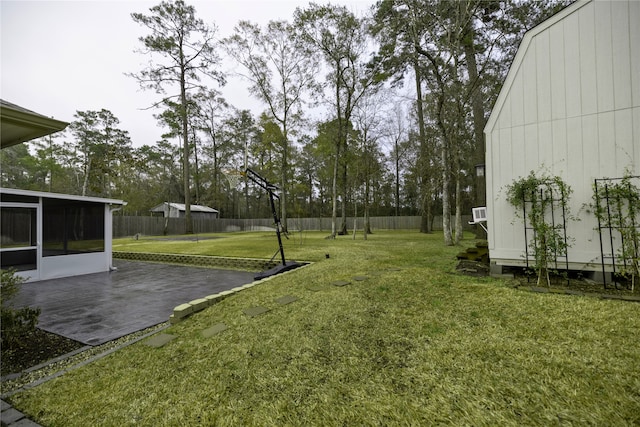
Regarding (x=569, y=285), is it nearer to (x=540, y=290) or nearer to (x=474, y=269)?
(x=540, y=290)

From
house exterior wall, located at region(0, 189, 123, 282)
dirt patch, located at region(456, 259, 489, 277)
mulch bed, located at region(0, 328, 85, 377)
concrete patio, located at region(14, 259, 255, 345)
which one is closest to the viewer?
mulch bed, located at region(0, 328, 85, 377)

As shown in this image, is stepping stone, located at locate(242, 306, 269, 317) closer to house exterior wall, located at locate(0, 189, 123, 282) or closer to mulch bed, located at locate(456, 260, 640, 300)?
mulch bed, located at locate(456, 260, 640, 300)

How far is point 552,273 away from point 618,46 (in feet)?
9.89

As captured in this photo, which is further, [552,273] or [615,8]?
[552,273]

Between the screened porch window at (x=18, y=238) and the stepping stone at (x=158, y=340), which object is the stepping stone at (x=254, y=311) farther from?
the screened porch window at (x=18, y=238)

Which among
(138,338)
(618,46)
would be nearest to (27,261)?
(138,338)

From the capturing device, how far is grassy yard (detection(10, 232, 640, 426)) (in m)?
1.54

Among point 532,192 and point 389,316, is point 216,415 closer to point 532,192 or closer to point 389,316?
point 389,316

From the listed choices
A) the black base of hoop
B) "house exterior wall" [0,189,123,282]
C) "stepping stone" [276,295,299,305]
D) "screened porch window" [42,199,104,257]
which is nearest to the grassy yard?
"stepping stone" [276,295,299,305]

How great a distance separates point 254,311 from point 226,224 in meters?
23.6

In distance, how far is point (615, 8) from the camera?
3.34 metres

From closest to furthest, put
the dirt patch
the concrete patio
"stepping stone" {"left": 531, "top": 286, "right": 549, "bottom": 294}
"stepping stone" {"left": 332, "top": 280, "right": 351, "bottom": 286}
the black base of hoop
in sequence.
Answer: "stepping stone" {"left": 531, "top": 286, "right": 549, "bottom": 294} < the concrete patio < "stepping stone" {"left": 332, "top": 280, "right": 351, "bottom": 286} < the dirt patch < the black base of hoop

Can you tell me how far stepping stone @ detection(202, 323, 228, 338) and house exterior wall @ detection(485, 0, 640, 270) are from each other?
13.2 feet

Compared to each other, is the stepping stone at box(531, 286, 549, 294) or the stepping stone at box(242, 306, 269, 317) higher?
the stepping stone at box(531, 286, 549, 294)
